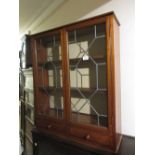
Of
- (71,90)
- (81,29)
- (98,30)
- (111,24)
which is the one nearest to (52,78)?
(71,90)

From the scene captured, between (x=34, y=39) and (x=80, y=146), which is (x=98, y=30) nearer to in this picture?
(x=34, y=39)

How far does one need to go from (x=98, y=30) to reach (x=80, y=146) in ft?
3.36

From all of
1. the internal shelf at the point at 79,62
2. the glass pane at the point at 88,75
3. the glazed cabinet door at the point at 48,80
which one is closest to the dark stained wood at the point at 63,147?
the glazed cabinet door at the point at 48,80

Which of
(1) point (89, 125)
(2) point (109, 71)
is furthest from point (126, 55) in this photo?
(1) point (89, 125)

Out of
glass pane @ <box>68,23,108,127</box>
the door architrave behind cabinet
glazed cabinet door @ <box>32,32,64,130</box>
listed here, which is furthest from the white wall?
glazed cabinet door @ <box>32,32,64,130</box>

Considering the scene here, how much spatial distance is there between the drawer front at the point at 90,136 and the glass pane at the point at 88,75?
84 millimetres

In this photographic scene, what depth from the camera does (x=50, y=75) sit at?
73.0 inches

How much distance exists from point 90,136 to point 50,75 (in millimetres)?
858

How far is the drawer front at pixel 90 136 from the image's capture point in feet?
4.10

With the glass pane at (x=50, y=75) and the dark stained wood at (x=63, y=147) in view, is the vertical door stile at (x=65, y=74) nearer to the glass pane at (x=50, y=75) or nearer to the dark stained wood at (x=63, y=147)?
the glass pane at (x=50, y=75)

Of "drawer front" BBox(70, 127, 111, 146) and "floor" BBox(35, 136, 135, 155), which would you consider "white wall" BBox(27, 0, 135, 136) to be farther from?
"drawer front" BBox(70, 127, 111, 146)

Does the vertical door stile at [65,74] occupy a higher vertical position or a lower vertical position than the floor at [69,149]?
higher

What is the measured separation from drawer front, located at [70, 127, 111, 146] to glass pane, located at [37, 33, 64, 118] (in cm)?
25
